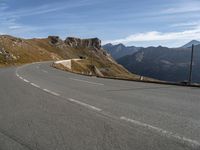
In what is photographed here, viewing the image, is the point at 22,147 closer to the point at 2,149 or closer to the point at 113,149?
the point at 2,149

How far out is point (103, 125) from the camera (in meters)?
6.60

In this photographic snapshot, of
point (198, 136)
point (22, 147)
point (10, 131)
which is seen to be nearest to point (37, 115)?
point (10, 131)

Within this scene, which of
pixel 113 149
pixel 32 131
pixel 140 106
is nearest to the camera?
pixel 113 149

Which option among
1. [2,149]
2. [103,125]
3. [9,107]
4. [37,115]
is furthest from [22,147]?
[9,107]

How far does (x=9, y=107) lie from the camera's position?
911cm

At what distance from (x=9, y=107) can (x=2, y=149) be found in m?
4.11

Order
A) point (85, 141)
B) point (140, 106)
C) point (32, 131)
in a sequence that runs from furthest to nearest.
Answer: point (140, 106) < point (32, 131) < point (85, 141)

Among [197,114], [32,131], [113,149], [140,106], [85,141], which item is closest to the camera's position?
[113,149]

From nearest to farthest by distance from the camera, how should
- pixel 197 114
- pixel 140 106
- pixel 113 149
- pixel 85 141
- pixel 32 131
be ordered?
pixel 113 149, pixel 85 141, pixel 32 131, pixel 197 114, pixel 140 106

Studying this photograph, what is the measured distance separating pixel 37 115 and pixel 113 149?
348cm

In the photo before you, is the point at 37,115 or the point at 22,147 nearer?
the point at 22,147

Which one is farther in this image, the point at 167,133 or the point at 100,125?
the point at 100,125

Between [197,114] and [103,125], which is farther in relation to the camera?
[197,114]

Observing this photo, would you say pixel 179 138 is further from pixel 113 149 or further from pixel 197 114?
pixel 197 114
